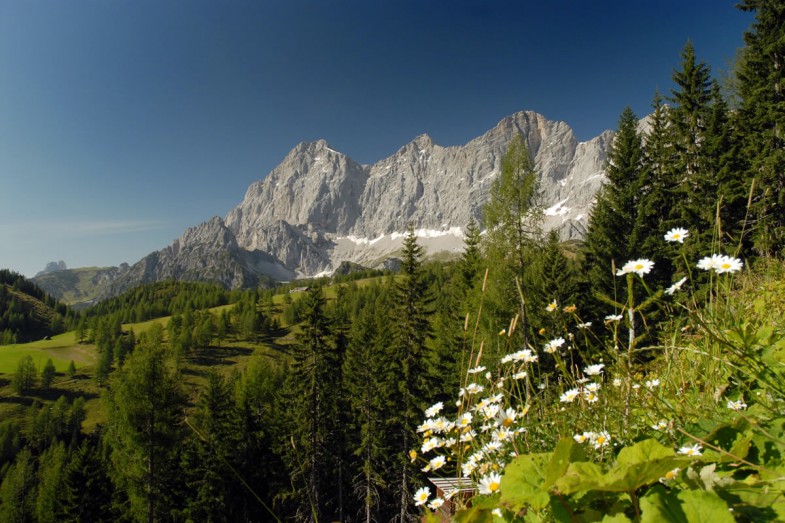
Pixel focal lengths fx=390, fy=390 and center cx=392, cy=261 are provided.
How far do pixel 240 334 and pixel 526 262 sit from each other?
12887 cm

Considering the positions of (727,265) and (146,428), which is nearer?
(727,265)

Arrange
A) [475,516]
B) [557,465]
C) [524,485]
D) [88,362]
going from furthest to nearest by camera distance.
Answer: [88,362] → [475,516] → [524,485] → [557,465]

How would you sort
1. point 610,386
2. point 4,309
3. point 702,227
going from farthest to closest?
point 4,309 < point 702,227 < point 610,386

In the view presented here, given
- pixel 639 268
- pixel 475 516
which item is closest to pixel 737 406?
pixel 639 268

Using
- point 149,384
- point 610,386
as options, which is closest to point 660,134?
point 610,386

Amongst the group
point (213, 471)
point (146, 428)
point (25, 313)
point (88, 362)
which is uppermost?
point (25, 313)

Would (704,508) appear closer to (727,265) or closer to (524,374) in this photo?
(727,265)

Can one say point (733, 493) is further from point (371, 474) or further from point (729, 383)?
point (371, 474)

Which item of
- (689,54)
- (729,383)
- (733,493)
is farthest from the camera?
(689,54)

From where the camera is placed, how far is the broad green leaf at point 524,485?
1231 mm

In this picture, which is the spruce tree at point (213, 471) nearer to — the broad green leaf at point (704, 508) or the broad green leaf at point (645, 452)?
the broad green leaf at point (645, 452)

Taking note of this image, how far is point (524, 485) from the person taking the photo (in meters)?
1.30

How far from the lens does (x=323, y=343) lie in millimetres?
27031

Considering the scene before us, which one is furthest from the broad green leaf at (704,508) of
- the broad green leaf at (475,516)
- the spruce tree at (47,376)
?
the spruce tree at (47,376)
